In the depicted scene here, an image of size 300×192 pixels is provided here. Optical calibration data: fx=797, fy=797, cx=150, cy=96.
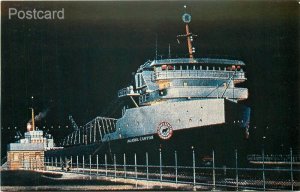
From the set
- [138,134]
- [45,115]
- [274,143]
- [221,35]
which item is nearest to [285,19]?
[221,35]

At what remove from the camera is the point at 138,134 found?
983 cm

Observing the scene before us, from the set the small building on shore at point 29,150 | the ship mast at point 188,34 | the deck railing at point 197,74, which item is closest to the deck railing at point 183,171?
the small building on shore at point 29,150

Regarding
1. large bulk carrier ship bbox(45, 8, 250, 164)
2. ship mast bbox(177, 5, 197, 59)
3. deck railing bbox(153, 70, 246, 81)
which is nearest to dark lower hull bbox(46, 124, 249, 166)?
large bulk carrier ship bbox(45, 8, 250, 164)

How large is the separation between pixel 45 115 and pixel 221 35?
2.32 metres

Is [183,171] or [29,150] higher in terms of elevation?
[29,150]

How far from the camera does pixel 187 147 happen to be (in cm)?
963

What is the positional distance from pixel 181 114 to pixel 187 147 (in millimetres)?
405

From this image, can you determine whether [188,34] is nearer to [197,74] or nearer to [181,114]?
[197,74]

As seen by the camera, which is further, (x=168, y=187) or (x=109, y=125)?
(x=109, y=125)

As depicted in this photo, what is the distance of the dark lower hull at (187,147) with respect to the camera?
953cm

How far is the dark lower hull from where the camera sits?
953cm

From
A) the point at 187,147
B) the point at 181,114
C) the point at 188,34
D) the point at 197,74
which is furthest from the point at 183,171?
the point at 188,34

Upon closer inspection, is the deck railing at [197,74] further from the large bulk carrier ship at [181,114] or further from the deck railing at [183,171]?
the deck railing at [183,171]

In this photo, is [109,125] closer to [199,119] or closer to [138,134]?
[138,134]
